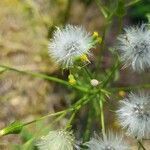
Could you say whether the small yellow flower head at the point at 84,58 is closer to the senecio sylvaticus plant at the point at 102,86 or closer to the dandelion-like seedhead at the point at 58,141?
the senecio sylvaticus plant at the point at 102,86

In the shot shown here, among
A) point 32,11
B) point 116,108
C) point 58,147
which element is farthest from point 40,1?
point 58,147

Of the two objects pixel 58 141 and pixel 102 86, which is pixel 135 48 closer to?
pixel 102 86

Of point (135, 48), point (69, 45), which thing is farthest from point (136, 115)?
point (69, 45)

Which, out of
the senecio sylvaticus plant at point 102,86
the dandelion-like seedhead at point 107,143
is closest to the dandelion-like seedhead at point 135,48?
the senecio sylvaticus plant at point 102,86

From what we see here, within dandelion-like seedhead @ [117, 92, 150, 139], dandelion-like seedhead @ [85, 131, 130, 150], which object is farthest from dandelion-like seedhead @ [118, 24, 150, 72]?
dandelion-like seedhead @ [85, 131, 130, 150]

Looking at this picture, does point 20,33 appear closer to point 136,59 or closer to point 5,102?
point 5,102

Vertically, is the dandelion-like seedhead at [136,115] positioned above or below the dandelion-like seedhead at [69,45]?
below
